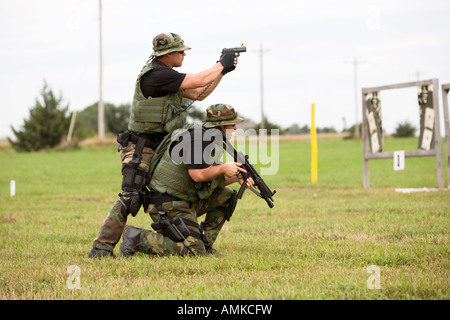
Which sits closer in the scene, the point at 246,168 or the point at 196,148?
the point at 196,148

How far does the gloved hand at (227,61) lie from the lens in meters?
6.62

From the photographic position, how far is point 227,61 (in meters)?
6.63

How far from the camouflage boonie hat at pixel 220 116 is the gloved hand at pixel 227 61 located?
442mm

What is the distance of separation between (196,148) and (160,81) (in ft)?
2.58

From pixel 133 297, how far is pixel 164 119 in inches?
94.8

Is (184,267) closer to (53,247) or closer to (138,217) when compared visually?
(53,247)

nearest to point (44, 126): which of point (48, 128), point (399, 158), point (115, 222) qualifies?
point (48, 128)

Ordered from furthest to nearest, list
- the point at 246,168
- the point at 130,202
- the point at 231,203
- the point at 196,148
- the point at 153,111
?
1. the point at 231,203
2. the point at 246,168
3. the point at 130,202
4. the point at 153,111
5. the point at 196,148

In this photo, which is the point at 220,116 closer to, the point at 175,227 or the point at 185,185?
the point at 185,185

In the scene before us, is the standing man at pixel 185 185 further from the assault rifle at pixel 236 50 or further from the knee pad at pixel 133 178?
the assault rifle at pixel 236 50

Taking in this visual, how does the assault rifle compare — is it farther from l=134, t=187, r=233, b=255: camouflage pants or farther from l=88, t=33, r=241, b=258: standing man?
l=134, t=187, r=233, b=255: camouflage pants

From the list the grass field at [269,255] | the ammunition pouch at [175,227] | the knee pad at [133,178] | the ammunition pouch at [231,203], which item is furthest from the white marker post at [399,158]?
the knee pad at [133,178]

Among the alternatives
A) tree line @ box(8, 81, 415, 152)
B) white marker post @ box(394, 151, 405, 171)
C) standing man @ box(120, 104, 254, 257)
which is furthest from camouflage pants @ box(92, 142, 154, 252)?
tree line @ box(8, 81, 415, 152)
